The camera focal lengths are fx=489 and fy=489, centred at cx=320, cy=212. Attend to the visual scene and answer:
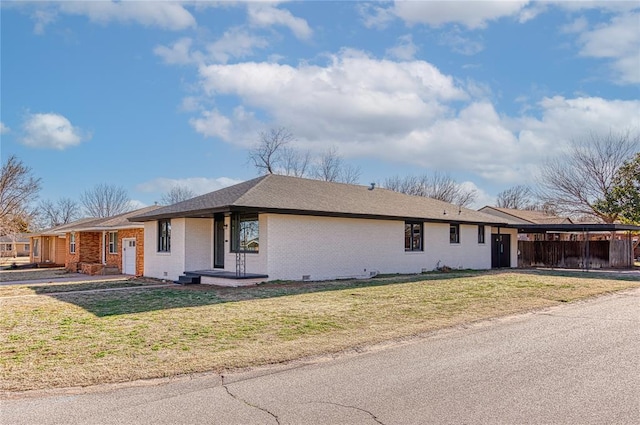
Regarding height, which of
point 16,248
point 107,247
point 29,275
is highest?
point 107,247

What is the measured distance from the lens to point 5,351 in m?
7.33

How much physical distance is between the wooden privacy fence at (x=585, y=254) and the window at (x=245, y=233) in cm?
→ 1859

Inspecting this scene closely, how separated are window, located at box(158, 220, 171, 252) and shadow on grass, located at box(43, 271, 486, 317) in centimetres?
420

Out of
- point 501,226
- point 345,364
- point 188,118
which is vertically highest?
point 188,118

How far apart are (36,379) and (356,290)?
9.72 meters

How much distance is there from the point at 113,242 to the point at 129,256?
2.94 meters

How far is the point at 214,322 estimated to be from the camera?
31.0 feet

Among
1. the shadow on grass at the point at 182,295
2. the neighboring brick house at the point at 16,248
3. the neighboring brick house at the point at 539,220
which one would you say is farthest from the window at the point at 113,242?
the neighboring brick house at the point at 16,248

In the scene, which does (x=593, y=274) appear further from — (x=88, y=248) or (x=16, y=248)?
(x=16, y=248)

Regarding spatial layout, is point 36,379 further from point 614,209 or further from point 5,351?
point 614,209

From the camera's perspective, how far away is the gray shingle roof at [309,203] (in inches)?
656

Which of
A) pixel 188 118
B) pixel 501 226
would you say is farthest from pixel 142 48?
pixel 501 226

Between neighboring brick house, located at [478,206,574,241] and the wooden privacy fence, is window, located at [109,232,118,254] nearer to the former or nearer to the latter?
the wooden privacy fence

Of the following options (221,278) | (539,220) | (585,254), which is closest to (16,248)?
(221,278)
